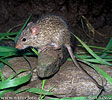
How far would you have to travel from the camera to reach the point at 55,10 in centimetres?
487

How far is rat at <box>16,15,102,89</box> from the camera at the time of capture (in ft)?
10.6

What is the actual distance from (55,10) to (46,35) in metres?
1.80

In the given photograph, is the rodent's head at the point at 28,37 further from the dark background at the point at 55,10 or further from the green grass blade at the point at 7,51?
the dark background at the point at 55,10

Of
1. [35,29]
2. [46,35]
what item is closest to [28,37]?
[35,29]

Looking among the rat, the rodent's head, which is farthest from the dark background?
the rodent's head

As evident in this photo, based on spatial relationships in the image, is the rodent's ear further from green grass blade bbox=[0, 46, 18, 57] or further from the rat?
green grass blade bbox=[0, 46, 18, 57]

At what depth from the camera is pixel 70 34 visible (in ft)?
11.1

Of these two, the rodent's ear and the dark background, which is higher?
the dark background

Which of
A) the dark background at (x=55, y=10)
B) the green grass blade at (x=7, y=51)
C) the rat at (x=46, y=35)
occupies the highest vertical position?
the dark background at (x=55, y=10)

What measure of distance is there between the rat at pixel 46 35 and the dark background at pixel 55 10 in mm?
1501

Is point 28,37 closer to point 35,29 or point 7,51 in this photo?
point 35,29

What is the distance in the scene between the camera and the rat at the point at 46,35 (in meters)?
3.22

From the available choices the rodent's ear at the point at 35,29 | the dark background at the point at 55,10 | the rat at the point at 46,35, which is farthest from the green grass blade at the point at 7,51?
the dark background at the point at 55,10

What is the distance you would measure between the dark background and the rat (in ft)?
4.92
